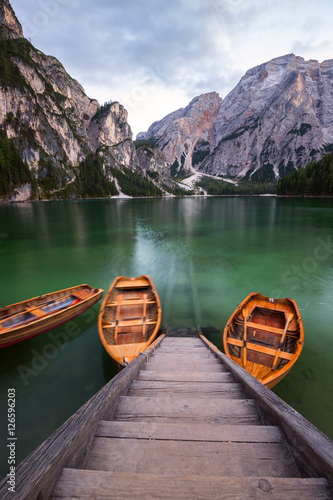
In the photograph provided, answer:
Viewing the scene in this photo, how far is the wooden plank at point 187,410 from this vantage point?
2.93m

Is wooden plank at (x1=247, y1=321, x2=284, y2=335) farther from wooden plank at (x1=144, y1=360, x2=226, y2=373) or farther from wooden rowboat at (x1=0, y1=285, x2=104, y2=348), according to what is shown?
wooden rowboat at (x1=0, y1=285, x2=104, y2=348)

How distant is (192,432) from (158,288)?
37.2 ft

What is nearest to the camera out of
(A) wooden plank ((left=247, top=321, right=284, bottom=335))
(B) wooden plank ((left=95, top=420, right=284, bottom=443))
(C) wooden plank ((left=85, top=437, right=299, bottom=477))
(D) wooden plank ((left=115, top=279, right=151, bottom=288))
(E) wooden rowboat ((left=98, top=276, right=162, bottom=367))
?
(C) wooden plank ((left=85, top=437, right=299, bottom=477))

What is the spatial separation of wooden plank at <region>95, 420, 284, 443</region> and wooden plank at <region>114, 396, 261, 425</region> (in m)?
0.34

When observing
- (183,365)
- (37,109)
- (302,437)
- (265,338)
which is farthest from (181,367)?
(37,109)

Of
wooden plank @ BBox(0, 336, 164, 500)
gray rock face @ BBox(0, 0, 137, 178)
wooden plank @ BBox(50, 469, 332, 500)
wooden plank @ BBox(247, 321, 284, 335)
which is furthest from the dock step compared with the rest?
gray rock face @ BBox(0, 0, 137, 178)

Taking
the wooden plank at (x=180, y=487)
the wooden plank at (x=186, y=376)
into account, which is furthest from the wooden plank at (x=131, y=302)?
the wooden plank at (x=180, y=487)

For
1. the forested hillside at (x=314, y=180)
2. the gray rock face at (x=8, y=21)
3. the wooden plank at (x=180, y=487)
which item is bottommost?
the wooden plank at (x=180, y=487)

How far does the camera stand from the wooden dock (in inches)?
66.6

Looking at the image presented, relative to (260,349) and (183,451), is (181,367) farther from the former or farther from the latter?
(260,349)

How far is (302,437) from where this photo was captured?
2064 mm

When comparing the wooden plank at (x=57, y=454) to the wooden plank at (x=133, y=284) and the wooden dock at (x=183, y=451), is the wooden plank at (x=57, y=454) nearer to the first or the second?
the wooden dock at (x=183, y=451)

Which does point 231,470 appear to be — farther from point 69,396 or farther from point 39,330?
point 39,330

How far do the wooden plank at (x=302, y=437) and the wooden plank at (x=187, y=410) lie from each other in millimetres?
271
